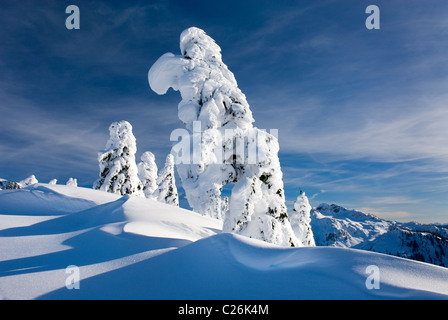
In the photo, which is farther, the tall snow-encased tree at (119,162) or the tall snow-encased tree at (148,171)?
the tall snow-encased tree at (148,171)

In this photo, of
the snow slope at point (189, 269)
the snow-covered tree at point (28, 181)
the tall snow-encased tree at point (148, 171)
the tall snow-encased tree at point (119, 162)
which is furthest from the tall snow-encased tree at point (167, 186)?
the snow-covered tree at point (28, 181)

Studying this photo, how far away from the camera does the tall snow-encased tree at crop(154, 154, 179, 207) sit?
110 feet

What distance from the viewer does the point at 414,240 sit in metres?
152

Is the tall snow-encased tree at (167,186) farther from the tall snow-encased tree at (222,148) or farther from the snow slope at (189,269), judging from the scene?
the snow slope at (189,269)

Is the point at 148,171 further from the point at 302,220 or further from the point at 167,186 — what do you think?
the point at 302,220

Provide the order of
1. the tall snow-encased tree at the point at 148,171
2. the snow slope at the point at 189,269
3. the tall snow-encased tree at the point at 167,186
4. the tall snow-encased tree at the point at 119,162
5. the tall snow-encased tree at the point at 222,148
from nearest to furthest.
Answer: the snow slope at the point at 189,269
the tall snow-encased tree at the point at 222,148
the tall snow-encased tree at the point at 119,162
the tall snow-encased tree at the point at 167,186
the tall snow-encased tree at the point at 148,171

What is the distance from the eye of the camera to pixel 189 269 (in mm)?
3551

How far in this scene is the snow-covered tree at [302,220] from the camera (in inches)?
845

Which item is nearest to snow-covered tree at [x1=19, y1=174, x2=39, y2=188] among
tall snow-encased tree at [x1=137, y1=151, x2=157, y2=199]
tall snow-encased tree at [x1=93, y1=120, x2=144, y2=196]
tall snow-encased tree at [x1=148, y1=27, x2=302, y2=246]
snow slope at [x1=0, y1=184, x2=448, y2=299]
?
tall snow-encased tree at [x1=137, y1=151, x2=157, y2=199]

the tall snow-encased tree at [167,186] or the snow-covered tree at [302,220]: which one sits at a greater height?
the tall snow-encased tree at [167,186]

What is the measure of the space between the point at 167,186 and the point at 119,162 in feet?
34.1

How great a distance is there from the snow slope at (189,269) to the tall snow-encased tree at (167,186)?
2828 centimetres
